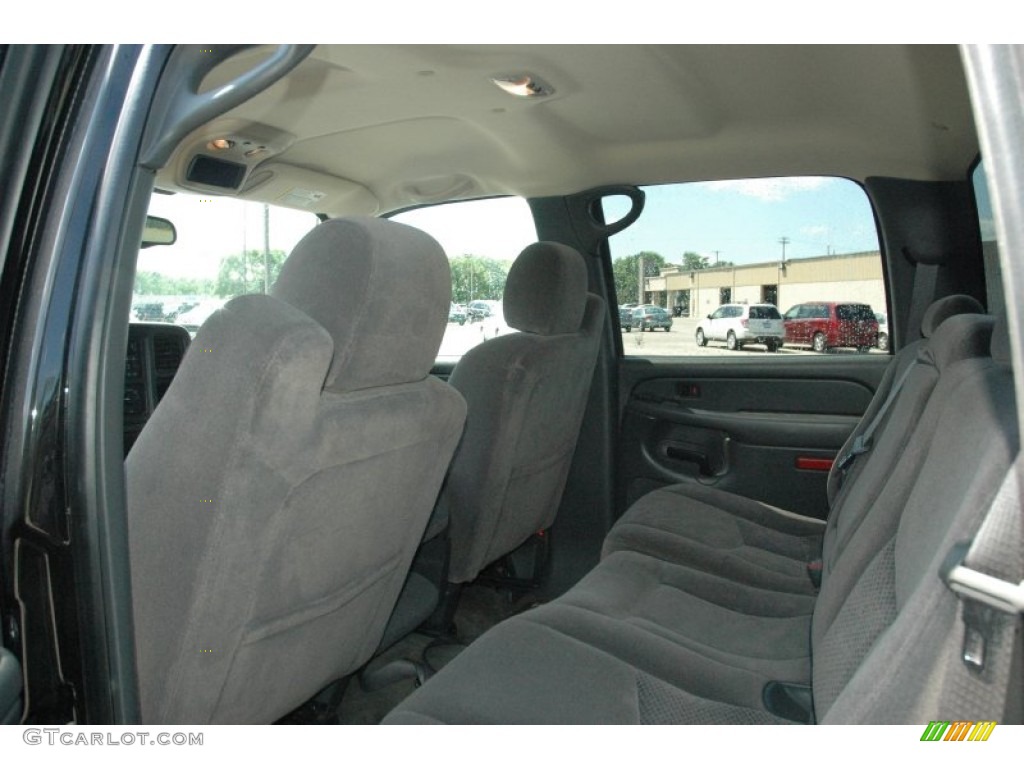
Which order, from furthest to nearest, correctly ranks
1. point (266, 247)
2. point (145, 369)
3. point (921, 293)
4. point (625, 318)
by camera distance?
point (625, 318)
point (921, 293)
point (266, 247)
point (145, 369)

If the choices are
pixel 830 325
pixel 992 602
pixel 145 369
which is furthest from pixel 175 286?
pixel 830 325

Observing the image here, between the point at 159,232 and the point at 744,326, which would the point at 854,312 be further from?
the point at 159,232

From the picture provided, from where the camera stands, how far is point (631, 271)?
132 inches

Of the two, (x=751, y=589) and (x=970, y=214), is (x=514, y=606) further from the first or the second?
(x=970, y=214)

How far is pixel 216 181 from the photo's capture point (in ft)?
8.70

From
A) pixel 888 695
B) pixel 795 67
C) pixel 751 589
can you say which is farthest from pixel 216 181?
pixel 888 695

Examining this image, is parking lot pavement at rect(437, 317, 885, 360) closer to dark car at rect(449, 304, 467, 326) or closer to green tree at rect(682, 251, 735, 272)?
dark car at rect(449, 304, 467, 326)

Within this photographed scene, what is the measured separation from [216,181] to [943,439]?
2251 mm

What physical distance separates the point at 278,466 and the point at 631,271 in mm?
2299

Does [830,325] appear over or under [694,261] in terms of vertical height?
under

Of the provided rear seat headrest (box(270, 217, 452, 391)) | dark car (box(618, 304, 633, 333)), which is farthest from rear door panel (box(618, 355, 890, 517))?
rear seat headrest (box(270, 217, 452, 391))

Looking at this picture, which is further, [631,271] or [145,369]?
[631,271]

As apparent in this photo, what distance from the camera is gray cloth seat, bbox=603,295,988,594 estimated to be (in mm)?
1749

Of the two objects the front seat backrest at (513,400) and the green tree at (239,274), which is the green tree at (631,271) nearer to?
the front seat backrest at (513,400)
